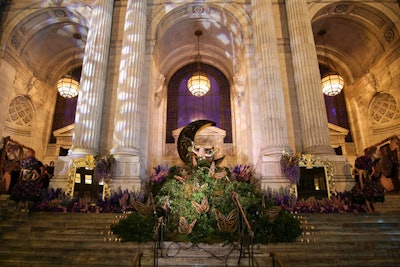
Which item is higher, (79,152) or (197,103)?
(197,103)

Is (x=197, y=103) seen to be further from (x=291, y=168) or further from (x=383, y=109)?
(x=383, y=109)

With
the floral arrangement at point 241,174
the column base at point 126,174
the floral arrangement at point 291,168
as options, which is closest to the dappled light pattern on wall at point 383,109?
the floral arrangement at point 291,168

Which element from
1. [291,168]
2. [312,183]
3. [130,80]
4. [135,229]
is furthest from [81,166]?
[312,183]

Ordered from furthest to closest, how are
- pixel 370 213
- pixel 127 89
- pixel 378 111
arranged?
pixel 378 111, pixel 127 89, pixel 370 213

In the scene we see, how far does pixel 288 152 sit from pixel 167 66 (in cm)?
1102

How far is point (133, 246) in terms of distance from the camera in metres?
6.55

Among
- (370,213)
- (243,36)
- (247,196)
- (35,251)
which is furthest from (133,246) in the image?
(243,36)

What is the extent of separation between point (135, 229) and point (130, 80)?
7.41m

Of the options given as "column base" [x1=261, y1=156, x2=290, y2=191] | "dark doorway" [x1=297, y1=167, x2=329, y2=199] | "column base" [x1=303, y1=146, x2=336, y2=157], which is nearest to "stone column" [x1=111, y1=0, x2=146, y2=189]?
Result: "column base" [x1=261, y1=156, x2=290, y2=191]

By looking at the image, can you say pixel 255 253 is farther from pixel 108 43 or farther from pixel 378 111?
Result: pixel 378 111

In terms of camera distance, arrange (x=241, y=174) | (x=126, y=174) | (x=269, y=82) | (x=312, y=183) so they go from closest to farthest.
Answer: (x=312, y=183)
(x=126, y=174)
(x=241, y=174)
(x=269, y=82)

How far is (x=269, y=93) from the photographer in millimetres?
12344

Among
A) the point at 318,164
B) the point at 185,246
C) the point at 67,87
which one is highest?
the point at 67,87

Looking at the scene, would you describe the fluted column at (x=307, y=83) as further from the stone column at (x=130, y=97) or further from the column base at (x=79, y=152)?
the column base at (x=79, y=152)
